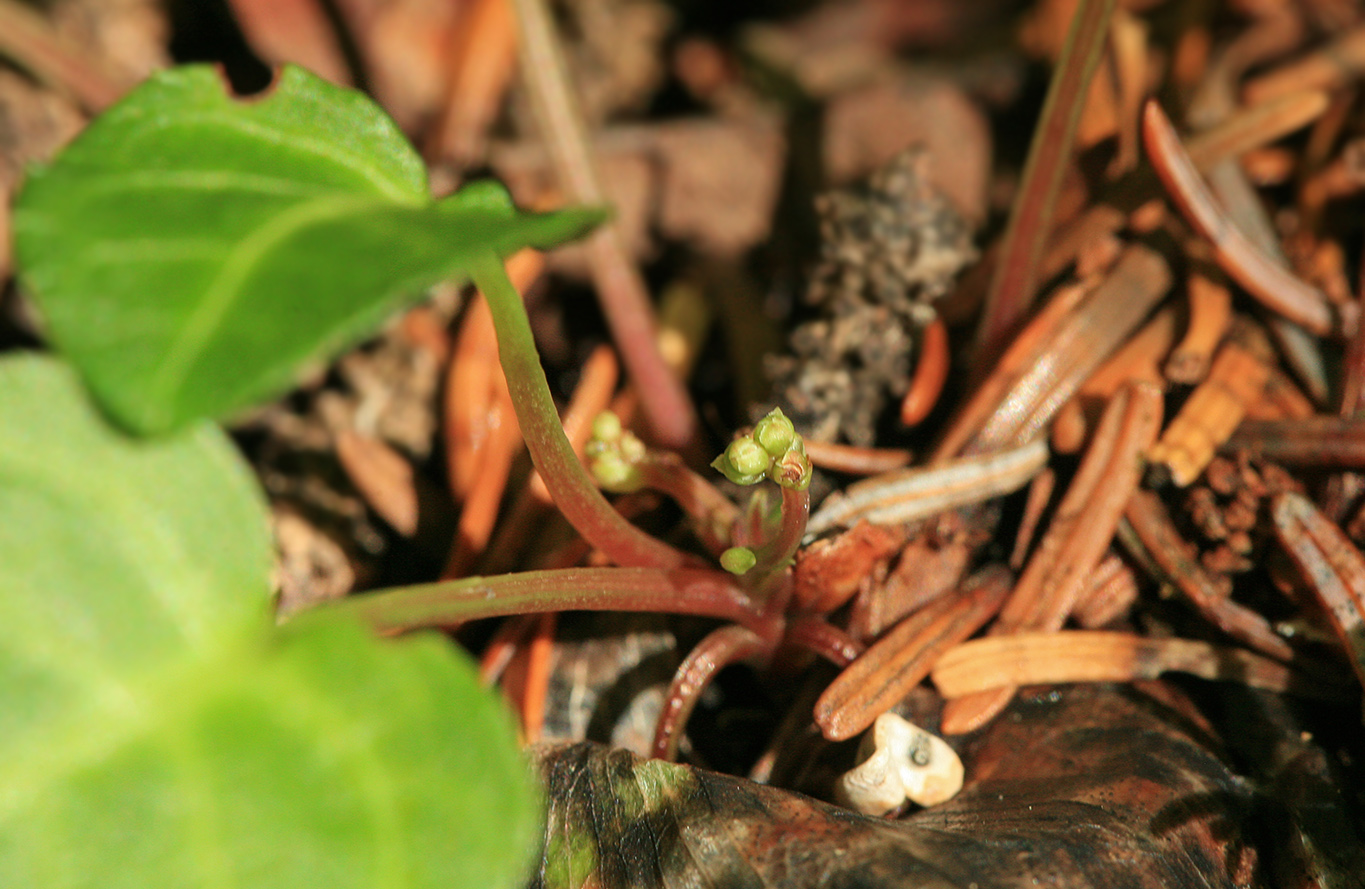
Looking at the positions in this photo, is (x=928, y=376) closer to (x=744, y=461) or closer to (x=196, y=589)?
(x=744, y=461)

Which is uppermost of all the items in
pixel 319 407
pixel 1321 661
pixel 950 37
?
pixel 950 37

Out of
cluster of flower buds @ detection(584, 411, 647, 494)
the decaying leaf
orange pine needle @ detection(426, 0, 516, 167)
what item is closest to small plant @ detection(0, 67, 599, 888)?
the decaying leaf

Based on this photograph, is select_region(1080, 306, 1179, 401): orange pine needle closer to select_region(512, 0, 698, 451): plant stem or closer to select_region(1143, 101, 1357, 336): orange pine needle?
select_region(1143, 101, 1357, 336): orange pine needle

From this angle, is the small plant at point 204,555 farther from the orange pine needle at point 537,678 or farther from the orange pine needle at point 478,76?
the orange pine needle at point 478,76

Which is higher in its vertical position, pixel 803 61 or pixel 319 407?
pixel 803 61

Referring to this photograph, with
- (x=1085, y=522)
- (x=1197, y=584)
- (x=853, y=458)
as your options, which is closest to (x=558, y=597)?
(x=853, y=458)

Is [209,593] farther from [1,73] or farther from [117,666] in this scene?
[1,73]

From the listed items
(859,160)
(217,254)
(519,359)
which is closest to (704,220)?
(859,160)
